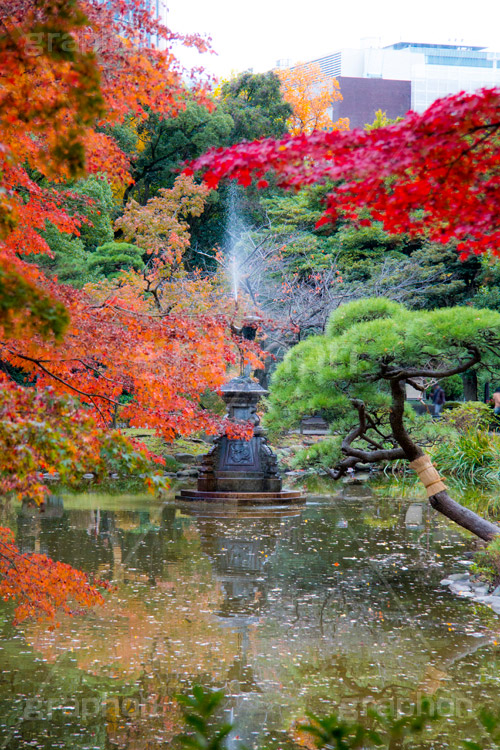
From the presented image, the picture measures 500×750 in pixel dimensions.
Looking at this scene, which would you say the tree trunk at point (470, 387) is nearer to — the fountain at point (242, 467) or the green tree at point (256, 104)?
the fountain at point (242, 467)

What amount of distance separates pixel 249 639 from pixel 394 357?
3.40m

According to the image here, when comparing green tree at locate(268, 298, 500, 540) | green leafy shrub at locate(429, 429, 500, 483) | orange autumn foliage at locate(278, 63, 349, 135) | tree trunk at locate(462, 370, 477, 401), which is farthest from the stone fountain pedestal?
orange autumn foliage at locate(278, 63, 349, 135)

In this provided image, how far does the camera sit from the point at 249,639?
4.79 meters

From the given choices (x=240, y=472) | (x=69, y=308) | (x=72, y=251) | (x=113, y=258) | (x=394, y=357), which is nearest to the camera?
(x=69, y=308)

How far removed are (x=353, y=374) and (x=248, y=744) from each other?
508cm

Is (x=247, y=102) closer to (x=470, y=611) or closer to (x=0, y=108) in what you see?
(x=470, y=611)

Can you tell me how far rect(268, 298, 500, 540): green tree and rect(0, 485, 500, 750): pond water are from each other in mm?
1046

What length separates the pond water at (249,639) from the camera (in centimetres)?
359

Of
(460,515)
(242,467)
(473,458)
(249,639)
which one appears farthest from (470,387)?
(249,639)

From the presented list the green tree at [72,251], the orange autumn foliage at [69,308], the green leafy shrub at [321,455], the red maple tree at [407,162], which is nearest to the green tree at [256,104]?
the green tree at [72,251]

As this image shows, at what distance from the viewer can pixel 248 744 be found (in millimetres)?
3283

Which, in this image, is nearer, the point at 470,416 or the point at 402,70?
the point at 470,416

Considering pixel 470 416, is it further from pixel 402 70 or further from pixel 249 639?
pixel 402 70

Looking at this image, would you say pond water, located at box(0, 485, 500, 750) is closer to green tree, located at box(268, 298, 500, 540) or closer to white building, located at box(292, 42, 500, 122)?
green tree, located at box(268, 298, 500, 540)
